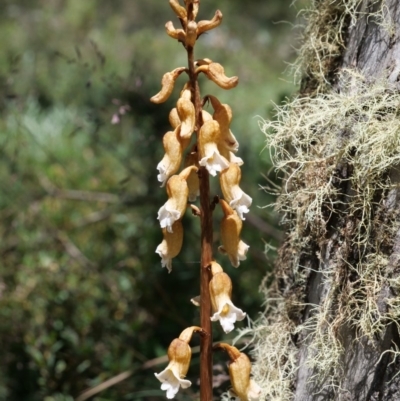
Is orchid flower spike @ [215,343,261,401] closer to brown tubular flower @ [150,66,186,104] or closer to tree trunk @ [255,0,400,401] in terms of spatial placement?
tree trunk @ [255,0,400,401]

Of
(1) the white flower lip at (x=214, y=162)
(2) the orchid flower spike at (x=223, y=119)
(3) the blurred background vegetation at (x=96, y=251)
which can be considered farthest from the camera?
(3) the blurred background vegetation at (x=96, y=251)

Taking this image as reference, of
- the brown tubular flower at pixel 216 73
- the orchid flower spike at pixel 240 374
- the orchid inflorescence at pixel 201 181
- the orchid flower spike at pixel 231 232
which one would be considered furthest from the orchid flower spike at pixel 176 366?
the brown tubular flower at pixel 216 73

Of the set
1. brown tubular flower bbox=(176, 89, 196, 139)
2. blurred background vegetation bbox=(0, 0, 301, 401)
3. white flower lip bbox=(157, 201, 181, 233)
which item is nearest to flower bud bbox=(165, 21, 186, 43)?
brown tubular flower bbox=(176, 89, 196, 139)

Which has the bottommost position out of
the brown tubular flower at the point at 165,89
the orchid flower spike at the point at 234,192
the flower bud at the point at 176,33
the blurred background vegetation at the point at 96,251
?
the blurred background vegetation at the point at 96,251

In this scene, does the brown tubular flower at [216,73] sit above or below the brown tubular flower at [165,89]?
above

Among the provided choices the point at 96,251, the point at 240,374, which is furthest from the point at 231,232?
the point at 96,251

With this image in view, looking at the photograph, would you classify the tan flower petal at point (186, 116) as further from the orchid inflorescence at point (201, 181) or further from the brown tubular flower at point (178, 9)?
the brown tubular flower at point (178, 9)

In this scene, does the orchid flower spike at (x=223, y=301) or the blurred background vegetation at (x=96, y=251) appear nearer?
the orchid flower spike at (x=223, y=301)
